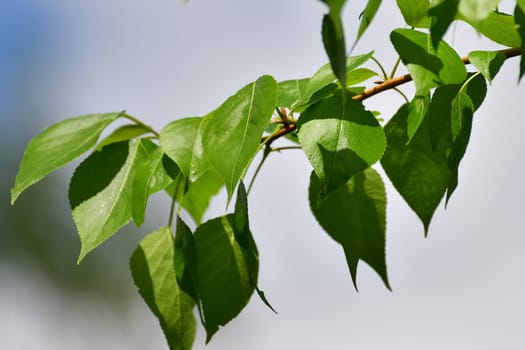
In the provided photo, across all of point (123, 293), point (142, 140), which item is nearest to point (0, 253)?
point (123, 293)

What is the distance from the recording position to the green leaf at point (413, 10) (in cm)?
61

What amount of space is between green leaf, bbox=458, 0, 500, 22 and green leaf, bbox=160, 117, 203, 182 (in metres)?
0.28

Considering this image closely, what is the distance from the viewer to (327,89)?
64 centimetres

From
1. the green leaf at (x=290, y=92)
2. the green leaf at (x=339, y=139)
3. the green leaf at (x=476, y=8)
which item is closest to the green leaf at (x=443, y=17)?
the green leaf at (x=476, y=8)

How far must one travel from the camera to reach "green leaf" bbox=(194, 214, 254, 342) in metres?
0.68

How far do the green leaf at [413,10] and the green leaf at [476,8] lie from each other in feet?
0.49

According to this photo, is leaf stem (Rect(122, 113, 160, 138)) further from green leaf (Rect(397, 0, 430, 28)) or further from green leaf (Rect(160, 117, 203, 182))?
green leaf (Rect(397, 0, 430, 28))

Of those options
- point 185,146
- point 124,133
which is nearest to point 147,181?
point 185,146

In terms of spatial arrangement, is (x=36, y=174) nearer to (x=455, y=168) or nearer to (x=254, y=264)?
(x=254, y=264)

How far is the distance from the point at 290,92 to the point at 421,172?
0.58 ft

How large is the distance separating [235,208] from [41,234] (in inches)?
264

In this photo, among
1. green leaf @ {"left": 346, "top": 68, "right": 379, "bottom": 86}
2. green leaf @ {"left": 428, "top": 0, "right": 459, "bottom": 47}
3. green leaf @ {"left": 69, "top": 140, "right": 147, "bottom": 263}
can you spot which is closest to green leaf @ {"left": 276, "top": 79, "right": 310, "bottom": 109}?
green leaf @ {"left": 346, "top": 68, "right": 379, "bottom": 86}

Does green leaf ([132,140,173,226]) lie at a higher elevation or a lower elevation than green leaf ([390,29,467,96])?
lower

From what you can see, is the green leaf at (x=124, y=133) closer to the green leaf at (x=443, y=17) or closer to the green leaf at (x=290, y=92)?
the green leaf at (x=290, y=92)
